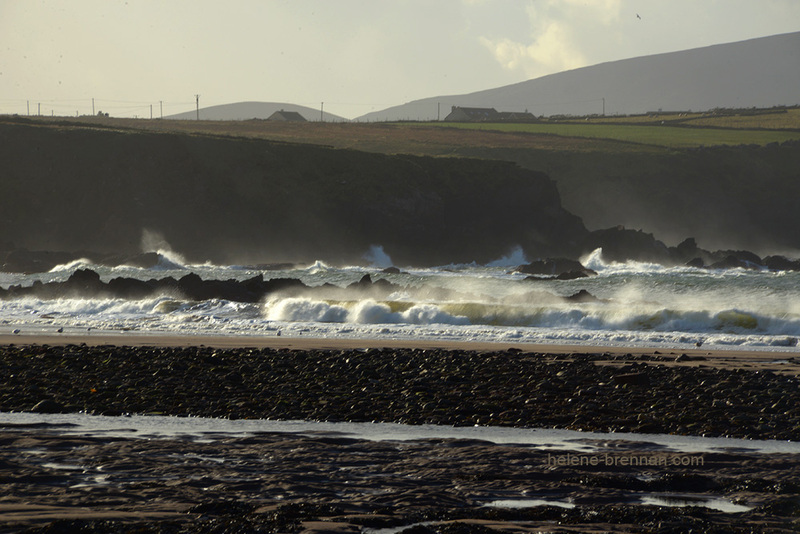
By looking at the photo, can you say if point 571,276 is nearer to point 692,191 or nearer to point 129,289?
point 129,289

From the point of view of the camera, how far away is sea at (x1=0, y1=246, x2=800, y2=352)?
29.3 metres

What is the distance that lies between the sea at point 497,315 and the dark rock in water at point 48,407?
14446 millimetres

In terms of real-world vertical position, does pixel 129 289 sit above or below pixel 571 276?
below

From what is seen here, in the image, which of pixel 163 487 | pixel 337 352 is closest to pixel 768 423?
pixel 163 487

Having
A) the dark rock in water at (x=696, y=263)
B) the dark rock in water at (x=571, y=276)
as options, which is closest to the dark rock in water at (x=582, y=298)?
the dark rock in water at (x=571, y=276)

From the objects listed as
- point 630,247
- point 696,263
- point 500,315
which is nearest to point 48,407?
point 500,315

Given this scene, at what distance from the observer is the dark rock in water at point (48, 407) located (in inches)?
567

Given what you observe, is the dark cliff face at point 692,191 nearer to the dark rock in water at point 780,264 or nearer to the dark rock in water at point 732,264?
the dark rock in water at point 732,264

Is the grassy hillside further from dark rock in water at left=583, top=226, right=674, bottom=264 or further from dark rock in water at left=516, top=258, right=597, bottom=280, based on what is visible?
dark rock in water at left=516, top=258, right=597, bottom=280

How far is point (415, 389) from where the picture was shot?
54.6 feet

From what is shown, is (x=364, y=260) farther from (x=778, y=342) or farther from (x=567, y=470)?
(x=567, y=470)

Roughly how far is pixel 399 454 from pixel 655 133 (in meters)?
118

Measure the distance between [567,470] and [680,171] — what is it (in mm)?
99479

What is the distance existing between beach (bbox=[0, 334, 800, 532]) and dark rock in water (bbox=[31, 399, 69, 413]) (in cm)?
6
